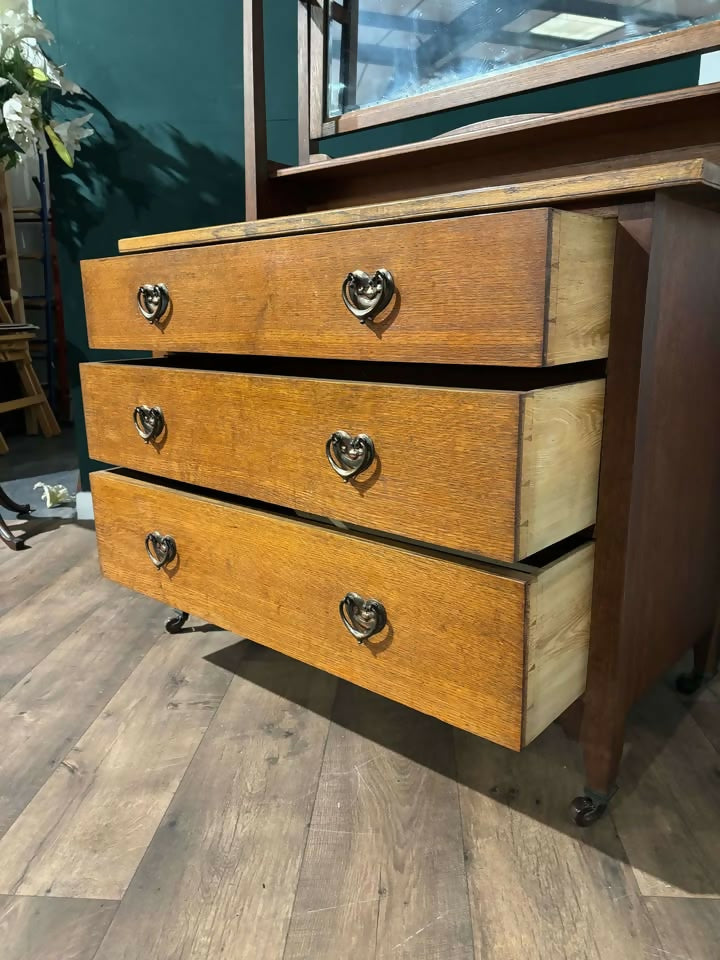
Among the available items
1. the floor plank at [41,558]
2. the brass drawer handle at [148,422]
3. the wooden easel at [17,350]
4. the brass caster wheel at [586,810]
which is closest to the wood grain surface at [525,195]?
the brass drawer handle at [148,422]

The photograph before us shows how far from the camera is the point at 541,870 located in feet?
2.40

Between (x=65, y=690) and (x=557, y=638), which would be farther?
(x=65, y=690)

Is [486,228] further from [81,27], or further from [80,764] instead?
[81,27]

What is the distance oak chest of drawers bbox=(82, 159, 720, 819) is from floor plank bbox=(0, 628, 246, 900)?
0.18 meters

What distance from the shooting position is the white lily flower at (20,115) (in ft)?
4.86

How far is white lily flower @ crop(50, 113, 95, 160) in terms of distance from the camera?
5.06 ft

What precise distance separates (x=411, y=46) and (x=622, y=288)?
2.24ft

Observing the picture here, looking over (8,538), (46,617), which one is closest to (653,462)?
(46,617)

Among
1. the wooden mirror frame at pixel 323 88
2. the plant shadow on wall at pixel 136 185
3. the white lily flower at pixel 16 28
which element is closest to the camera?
the wooden mirror frame at pixel 323 88

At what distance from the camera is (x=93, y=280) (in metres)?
1.08

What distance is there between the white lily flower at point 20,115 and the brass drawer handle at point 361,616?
1335 mm

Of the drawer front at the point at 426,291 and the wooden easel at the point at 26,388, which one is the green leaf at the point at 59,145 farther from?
the wooden easel at the point at 26,388

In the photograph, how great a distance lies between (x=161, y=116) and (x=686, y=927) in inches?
70.4

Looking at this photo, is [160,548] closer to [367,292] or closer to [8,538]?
[367,292]
